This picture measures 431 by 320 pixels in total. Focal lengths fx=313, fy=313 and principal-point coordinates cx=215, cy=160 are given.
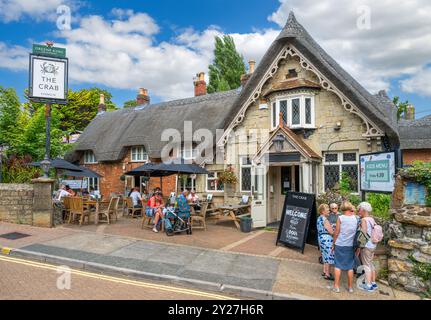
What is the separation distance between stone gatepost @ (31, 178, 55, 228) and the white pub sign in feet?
11.0

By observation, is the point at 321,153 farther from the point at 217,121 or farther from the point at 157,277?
the point at 157,277

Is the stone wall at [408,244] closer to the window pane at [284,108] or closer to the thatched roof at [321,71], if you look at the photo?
the thatched roof at [321,71]

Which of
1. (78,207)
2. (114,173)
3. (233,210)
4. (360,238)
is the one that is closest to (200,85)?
(114,173)

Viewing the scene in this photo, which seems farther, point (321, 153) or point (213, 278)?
point (321, 153)

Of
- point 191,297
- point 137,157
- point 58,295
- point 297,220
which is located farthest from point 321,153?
point 137,157

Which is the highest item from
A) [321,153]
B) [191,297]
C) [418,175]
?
[321,153]

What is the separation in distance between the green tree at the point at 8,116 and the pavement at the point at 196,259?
39.2 ft

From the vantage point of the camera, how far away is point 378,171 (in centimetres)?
834

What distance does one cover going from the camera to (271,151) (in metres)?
13.3

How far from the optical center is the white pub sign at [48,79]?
1224 cm

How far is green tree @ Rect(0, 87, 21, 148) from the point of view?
20625 mm

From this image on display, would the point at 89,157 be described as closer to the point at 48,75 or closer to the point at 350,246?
the point at 48,75

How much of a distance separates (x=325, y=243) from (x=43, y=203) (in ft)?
32.8
